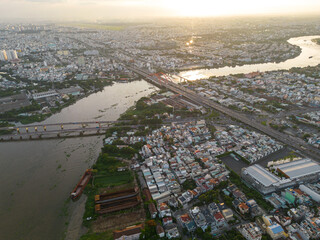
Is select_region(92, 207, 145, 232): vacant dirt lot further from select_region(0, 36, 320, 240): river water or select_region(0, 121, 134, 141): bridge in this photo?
select_region(0, 121, 134, 141): bridge

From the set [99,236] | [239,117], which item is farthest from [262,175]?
[99,236]

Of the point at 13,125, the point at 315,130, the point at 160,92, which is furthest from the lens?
the point at 160,92

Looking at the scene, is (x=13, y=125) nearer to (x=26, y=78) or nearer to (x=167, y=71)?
(x=26, y=78)

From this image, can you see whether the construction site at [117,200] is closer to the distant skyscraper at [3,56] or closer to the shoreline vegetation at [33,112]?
the shoreline vegetation at [33,112]

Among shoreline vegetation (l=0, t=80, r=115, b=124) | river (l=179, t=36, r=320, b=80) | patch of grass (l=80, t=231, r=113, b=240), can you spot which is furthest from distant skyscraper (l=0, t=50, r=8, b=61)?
patch of grass (l=80, t=231, r=113, b=240)

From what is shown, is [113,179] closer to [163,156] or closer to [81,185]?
[81,185]

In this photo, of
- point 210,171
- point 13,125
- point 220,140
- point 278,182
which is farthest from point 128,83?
point 278,182
